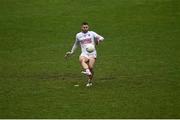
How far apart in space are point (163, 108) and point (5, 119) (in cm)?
469

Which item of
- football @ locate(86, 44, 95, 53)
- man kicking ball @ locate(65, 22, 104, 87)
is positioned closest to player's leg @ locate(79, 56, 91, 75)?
man kicking ball @ locate(65, 22, 104, 87)

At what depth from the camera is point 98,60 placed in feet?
88.3

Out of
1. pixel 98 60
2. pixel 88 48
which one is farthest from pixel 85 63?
pixel 98 60

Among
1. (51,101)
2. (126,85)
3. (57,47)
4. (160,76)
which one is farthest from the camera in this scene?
(57,47)

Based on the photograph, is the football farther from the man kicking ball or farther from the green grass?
Result: the green grass

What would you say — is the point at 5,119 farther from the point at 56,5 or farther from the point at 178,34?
the point at 56,5

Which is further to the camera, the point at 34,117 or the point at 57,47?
the point at 57,47

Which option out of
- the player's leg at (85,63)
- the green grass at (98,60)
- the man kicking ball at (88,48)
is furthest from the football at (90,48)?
the green grass at (98,60)

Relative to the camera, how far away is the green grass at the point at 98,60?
17.5m

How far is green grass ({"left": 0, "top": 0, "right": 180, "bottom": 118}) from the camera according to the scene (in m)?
17.5

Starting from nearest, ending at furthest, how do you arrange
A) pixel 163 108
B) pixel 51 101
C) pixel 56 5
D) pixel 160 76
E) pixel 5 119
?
pixel 5 119 → pixel 163 108 → pixel 51 101 → pixel 160 76 → pixel 56 5

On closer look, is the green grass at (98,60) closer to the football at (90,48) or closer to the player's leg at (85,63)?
the player's leg at (85,63)

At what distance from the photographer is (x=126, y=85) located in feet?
67.9

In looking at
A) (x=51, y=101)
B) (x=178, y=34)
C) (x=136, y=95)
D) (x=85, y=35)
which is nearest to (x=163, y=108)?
(x=136, y=95)
